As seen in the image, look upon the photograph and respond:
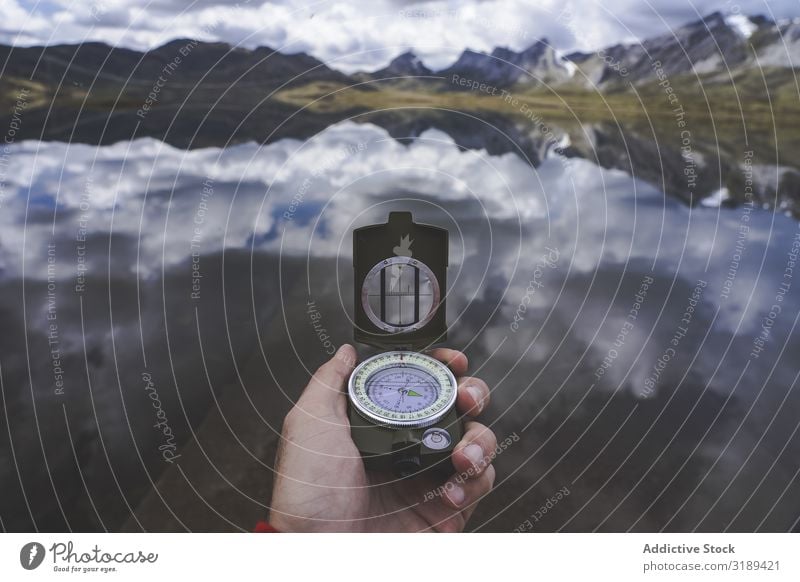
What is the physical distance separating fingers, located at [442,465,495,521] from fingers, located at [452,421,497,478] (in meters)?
0.03

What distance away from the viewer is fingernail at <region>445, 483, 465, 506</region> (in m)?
1.84

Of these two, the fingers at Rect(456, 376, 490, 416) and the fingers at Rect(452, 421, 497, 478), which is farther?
the fingers at Rect(456, 376, 490, 416)

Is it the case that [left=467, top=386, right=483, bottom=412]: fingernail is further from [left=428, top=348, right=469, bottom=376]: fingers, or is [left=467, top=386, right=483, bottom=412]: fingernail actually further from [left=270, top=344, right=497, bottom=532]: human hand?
[left=428, top=348, right=469, bottom=376]: fingers

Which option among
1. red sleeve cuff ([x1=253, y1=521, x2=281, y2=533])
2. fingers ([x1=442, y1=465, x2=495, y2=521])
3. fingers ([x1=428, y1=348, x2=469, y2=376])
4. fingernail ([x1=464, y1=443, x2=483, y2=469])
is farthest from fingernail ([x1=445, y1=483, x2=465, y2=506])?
red sleeve cuff ([x1=253, y1=521, x2=281, y2=533])

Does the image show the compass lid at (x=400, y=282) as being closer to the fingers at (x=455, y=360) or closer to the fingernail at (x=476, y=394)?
the fingers at (x=455, y=360)

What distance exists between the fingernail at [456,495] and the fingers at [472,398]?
232mm

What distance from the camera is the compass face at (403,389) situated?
1.82 metres

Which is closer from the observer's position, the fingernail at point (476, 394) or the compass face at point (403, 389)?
the compass face at point (403, 389)

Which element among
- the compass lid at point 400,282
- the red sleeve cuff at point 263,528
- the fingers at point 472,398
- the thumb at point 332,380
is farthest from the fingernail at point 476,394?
the red sleeve cuff at point 263,528

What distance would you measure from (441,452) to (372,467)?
0.73ft
